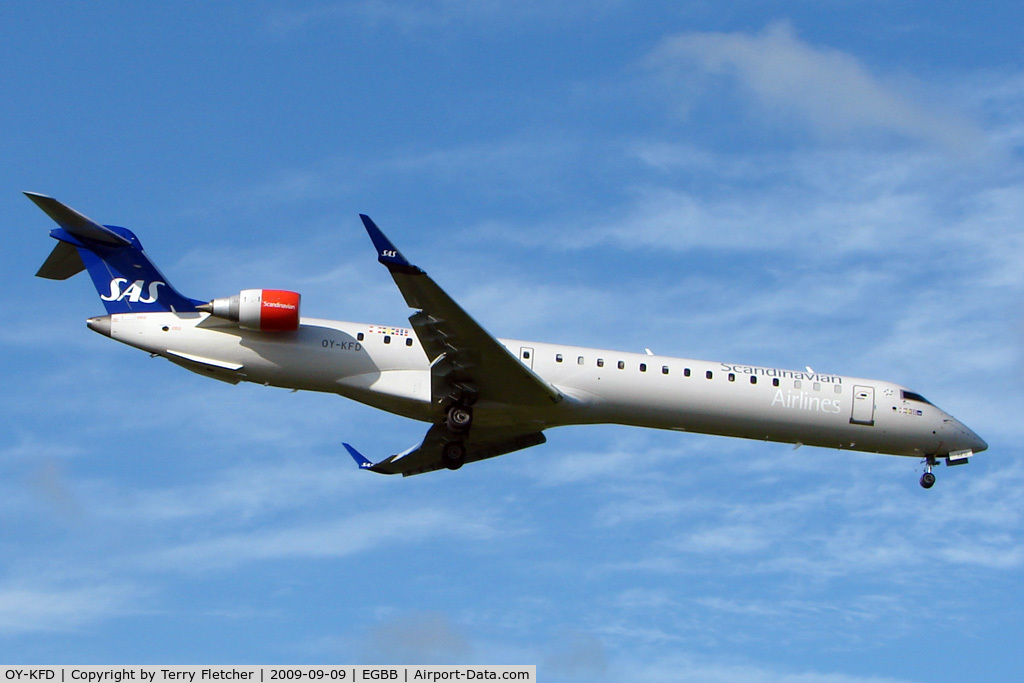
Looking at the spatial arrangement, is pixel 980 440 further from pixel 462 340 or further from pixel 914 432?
pixel 462 340

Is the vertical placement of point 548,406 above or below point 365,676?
above

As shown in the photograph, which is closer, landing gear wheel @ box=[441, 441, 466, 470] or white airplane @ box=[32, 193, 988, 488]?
white airplane @ box=[32, 193, 988, 488]

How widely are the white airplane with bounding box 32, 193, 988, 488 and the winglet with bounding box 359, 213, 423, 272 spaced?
767mm

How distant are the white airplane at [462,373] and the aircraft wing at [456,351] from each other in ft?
0.12

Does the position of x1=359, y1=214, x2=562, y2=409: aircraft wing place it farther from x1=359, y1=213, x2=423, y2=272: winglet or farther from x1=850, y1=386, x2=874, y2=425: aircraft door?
x1=850, y1=386, x2=874, y2=425: aircraft door

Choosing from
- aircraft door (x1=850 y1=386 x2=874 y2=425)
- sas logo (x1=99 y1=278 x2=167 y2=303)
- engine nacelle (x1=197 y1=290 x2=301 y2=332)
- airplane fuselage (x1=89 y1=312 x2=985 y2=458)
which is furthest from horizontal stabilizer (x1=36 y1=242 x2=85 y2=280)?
aircraft door (x1=850 y1=386 x2=874 y2=425)

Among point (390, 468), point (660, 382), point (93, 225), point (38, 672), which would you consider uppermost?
point (93, 225)

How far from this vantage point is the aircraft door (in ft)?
99.2

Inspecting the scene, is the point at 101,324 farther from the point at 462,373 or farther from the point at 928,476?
the point at 928,476

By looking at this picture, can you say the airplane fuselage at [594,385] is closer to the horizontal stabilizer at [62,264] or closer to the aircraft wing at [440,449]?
the aircraft wing at [440,449]

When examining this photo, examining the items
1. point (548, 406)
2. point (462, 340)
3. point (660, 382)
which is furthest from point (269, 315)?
point (660, 382)

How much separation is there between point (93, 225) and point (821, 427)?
1770 cm

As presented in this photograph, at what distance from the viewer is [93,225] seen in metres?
28.6

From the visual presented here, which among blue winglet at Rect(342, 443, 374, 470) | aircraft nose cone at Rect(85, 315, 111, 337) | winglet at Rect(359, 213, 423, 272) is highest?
winglet at Rect(359, 213, 423, 272)
